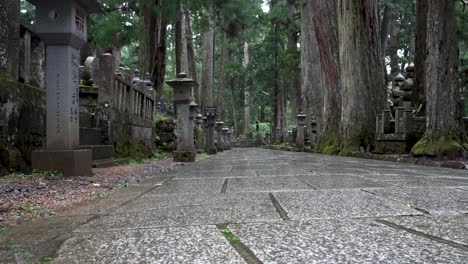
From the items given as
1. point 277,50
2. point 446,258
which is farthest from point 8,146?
point 277,50

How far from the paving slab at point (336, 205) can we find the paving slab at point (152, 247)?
2.04 feet

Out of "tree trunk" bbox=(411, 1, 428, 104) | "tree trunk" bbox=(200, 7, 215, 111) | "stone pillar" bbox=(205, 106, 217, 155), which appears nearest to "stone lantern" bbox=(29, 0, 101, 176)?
"tree trunk" bbox=(411, 1, 428, 104)

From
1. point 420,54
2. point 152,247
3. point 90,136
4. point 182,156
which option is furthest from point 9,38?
point 420,54

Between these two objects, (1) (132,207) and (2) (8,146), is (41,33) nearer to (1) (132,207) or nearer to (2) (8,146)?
(2) (8,146)

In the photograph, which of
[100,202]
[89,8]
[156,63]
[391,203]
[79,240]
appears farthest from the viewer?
[156,63]

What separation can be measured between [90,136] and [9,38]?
2247 mm

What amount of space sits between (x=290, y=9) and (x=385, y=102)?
15.2 metres

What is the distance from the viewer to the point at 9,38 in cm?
505

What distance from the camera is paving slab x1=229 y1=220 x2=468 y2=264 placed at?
1507mm

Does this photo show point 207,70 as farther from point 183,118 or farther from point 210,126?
point 183,118

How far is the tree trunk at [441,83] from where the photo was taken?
25.0 feet

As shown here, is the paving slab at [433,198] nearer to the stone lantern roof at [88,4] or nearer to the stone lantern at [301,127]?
the stone lantern roof at [88,4]

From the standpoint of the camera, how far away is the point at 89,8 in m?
5.23

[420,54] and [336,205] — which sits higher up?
[420,54]
